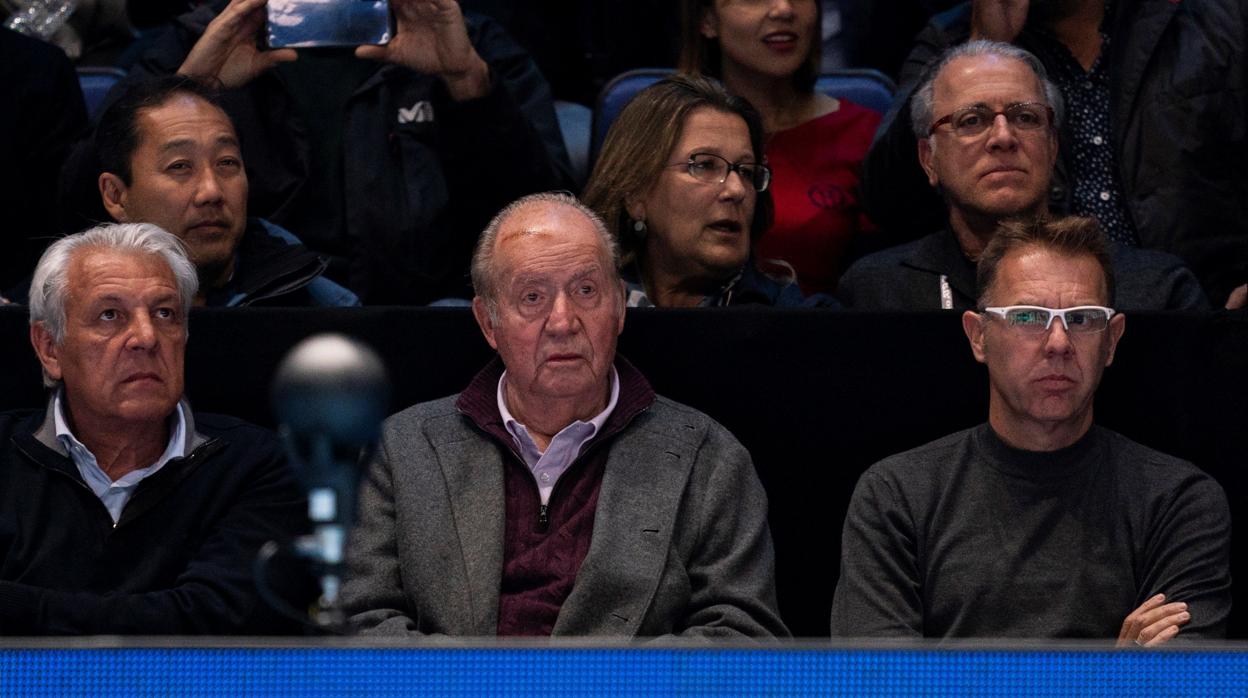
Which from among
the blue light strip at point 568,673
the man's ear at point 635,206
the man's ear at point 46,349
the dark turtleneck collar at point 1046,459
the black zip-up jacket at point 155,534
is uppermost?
the man's ear at point 635,206

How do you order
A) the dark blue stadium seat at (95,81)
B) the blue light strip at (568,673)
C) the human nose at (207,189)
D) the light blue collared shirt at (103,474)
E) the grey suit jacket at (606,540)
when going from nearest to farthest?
1. the blue light strip at (568,673)
2. the grey suit jacket at (606,540)
3. the light blue collared shirt at (103,474)
4. the human nose at (207,189)
5. the dark blue stadium seat at (95,81)

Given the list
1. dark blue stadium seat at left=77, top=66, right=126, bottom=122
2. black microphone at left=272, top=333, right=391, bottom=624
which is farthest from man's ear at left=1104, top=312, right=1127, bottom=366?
dark blue stadium seat at left=77, top=66, right=126, bottom=122

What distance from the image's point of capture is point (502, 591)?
2.38m

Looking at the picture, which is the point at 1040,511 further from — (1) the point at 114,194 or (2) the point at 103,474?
(1) the point at 114,194

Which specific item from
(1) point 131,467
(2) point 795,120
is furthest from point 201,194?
(2) point 795,120

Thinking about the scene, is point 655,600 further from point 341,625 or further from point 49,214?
point 49,214

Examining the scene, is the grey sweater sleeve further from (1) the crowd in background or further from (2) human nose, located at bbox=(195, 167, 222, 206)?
(2) human nose, located at bbox=(195, 167, 222, 206)

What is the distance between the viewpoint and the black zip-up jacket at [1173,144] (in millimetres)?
3289

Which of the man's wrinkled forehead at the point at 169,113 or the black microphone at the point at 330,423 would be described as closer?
the black microphone at the point at 330,423

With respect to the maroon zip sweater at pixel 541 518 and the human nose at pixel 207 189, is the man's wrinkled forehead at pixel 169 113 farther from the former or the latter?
the maroon zip sweater at pixel 541 518

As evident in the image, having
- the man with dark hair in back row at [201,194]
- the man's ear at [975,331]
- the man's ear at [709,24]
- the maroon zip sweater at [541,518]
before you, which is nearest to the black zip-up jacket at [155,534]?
the maroon zip sweater at [541,518]

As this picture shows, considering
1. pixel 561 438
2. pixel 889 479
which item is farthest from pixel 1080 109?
pixel 561 438

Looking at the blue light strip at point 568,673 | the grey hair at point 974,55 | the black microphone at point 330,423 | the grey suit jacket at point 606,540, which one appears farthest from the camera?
the grey hair at point 974,55

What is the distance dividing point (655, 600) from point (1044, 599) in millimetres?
557
